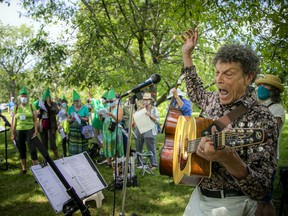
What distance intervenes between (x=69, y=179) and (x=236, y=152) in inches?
88.2

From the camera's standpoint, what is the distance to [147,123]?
671 cm

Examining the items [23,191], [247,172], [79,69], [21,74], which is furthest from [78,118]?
[247,172]

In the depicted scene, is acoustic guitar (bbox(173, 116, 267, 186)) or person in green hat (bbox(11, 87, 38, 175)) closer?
acoustic guitar (bbox(173, 116, 267, 186))

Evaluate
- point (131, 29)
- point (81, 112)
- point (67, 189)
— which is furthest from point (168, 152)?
point (131, 29)

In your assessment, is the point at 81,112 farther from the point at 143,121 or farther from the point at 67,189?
the point at 67,189

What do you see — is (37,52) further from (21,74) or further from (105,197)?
(105,197)

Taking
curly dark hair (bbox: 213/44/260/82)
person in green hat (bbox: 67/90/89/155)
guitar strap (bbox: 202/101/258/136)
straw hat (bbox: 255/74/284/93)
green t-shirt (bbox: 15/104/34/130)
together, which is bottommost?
person in green hat (bbox: 67/90/89/155)

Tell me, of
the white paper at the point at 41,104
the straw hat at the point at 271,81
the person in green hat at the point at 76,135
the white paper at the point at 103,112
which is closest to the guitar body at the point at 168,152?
the straw hat at the point at 271,81

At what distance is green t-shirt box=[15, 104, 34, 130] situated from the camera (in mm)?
6303

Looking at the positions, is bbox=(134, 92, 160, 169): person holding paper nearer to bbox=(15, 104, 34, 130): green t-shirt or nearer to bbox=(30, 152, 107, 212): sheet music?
bbox=(15, 104, 34, 130): green t-shirt

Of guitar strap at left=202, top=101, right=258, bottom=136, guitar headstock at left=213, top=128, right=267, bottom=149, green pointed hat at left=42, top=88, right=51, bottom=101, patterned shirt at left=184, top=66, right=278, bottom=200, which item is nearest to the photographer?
guitar headstock at left=213, top=128, right=267, bottom=149

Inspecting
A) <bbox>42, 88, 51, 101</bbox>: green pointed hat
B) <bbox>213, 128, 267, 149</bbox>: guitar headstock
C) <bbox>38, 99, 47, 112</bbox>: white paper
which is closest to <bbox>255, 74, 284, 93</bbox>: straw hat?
<bbox>213, 128, 267, 149</bbox>: guitar headstock

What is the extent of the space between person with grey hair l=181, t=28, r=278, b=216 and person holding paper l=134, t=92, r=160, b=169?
471 centimetres

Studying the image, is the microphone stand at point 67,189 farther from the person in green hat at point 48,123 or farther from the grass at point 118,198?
the person in green hat at point 48,123
